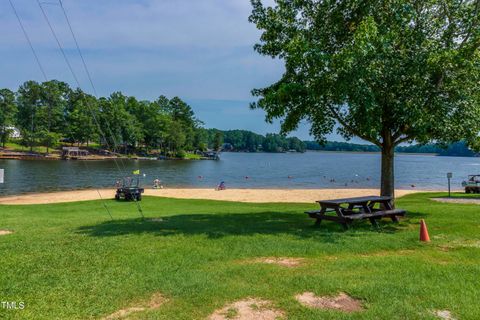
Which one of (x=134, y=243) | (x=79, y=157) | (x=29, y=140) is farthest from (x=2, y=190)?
(x=29, y=140)

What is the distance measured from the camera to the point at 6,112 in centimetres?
10919

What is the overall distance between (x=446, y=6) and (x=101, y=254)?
12349 millimetres

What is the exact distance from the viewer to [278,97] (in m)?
11.1

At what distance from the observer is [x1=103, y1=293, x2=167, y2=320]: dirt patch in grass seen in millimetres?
4934

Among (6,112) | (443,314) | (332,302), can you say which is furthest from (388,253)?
(6,112)

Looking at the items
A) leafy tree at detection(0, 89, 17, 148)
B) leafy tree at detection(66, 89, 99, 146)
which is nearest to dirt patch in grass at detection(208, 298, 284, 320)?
leafy tree at detection(66, 89, 99, 146)

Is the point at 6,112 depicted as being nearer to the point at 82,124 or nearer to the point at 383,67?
the point at 82,124

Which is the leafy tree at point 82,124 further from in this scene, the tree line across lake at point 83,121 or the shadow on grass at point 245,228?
the shadow on grass at point 245,228

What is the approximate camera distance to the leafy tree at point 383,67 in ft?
34.9

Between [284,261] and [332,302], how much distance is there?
211 cm

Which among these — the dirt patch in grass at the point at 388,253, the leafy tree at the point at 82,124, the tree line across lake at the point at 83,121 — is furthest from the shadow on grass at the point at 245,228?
the leafy tree at the point at 82,124

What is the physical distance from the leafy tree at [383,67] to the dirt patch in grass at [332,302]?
6.25 m

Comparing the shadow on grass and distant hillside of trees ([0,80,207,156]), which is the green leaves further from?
distant hillside of trees ([0,80,207,156])

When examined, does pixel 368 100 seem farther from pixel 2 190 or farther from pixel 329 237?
pixel 2 190
